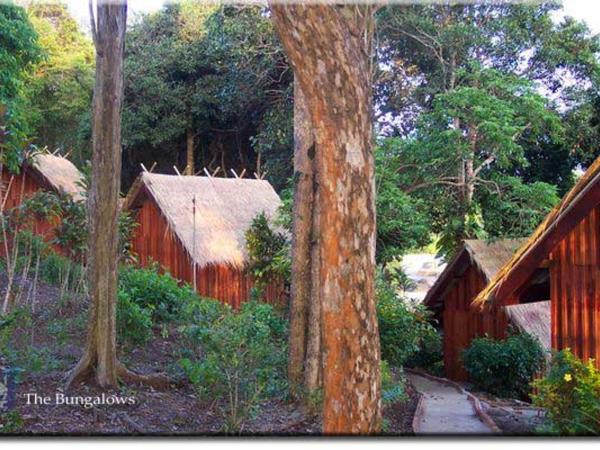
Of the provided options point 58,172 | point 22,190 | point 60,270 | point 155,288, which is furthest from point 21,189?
point 155,288

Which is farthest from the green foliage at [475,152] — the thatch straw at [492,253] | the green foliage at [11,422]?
the green foliage at [11,422]

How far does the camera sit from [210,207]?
4531mm

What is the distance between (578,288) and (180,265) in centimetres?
217

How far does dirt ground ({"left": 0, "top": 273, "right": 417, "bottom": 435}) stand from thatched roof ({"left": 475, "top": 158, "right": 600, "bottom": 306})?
74 cm

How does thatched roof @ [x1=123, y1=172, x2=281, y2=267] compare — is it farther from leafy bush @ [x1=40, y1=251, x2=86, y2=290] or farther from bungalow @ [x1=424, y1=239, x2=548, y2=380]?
bungalow @ [x1=424, y1=239, x2=548, y2=380]

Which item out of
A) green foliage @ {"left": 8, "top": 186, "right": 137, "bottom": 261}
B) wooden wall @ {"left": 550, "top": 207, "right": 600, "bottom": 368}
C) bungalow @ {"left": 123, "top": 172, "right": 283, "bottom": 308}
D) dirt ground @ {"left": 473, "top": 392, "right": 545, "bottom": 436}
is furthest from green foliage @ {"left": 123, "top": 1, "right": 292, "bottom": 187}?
dirt ground @ {"left": 473, "top": 392, "right": 545, "bottom": 436}

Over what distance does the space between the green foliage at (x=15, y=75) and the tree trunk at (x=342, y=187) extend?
1697mm

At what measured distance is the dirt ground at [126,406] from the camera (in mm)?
3482

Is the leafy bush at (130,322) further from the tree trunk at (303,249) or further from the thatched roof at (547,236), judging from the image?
the thatched roof at (547,236)

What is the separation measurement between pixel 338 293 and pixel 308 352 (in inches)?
54.9

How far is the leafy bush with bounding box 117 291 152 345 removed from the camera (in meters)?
4.29

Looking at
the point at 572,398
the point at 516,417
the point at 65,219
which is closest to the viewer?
the point at 572,398

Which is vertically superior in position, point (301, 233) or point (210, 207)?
point (210, 207)

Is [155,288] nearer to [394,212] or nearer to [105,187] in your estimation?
[105,187]
